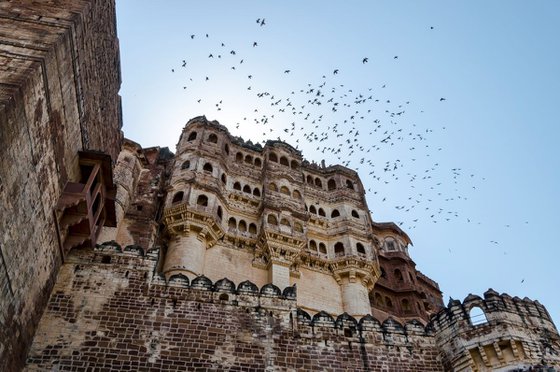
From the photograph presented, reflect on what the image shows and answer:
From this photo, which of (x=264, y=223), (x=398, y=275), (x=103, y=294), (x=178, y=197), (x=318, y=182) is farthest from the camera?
(x=398, y=275)

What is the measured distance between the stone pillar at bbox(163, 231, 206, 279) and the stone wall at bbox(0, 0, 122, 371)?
932 cm

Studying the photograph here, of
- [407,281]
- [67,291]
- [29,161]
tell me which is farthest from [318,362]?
[407,281]

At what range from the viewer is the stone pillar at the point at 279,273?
22.5 meters

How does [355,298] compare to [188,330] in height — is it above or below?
above

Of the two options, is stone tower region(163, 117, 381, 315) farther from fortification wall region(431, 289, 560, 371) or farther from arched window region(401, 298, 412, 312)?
fortification wall region(431, 289, 560, 371)

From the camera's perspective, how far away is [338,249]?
88.3ft

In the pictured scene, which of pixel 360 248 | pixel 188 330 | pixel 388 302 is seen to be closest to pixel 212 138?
pixel 360 248

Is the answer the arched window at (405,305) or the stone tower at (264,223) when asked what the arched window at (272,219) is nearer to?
the stone tower at (264,223)

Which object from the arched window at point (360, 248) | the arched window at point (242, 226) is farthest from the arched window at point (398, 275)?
the arched window at point (242, 226)

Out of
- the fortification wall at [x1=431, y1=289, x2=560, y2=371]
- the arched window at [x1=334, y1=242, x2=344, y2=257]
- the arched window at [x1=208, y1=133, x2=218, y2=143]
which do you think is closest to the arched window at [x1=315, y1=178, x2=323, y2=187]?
the arched window at [x1=334, y1=242, x2=344, y2=257]

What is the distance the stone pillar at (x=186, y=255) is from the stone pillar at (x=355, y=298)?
26.4 feet

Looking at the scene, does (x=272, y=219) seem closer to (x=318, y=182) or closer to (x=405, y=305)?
(x=318, y=182)

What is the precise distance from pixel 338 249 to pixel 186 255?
968 cm

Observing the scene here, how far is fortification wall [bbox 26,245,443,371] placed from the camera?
10.5 m
